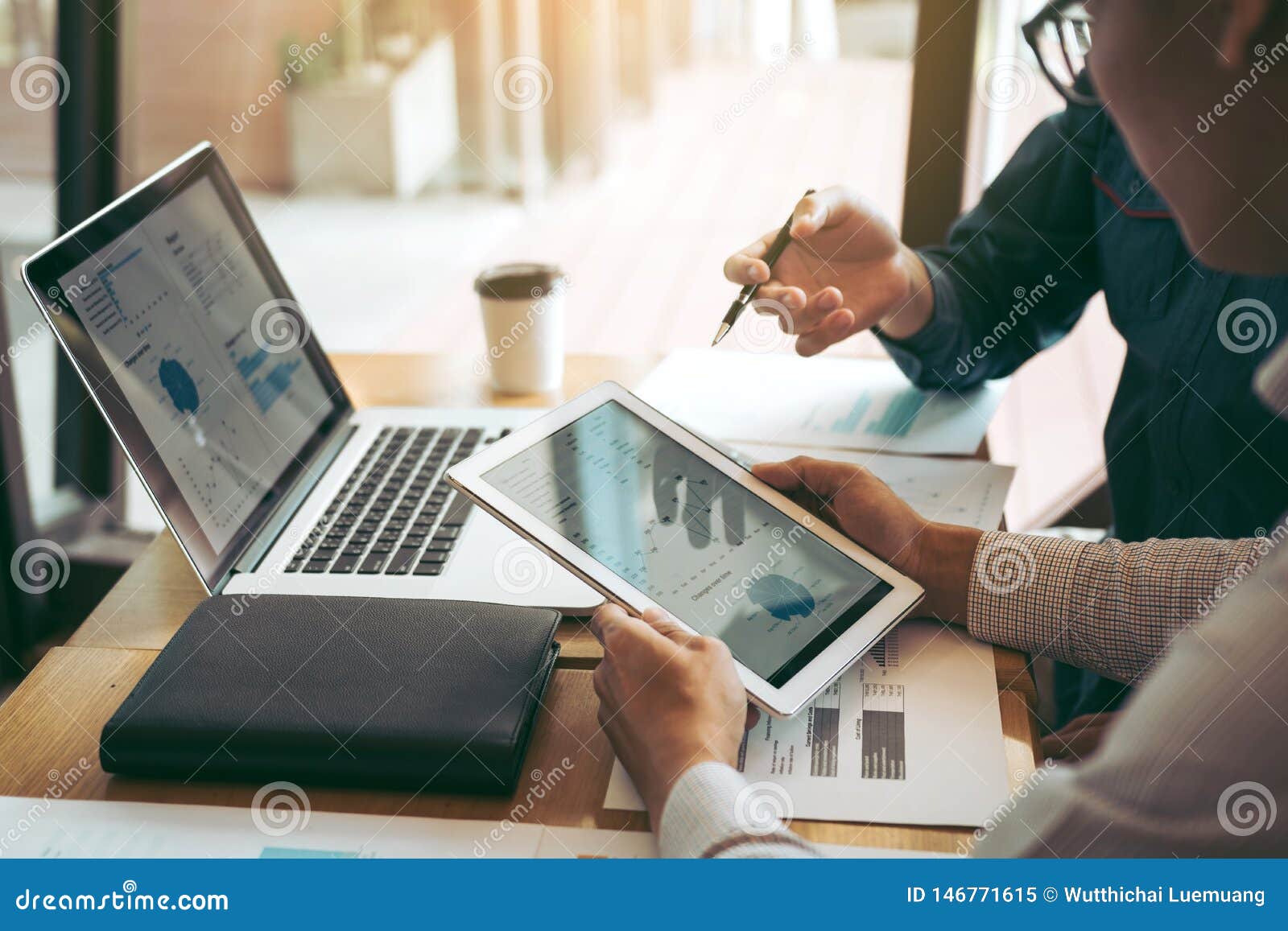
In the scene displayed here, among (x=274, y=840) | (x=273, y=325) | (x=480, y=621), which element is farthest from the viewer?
(x=273, y=325)

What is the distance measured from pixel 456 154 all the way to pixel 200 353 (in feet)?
11.8

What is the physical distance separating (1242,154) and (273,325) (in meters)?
0.89

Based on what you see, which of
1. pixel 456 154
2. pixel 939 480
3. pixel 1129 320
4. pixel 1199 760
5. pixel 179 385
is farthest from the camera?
pixel 456 154

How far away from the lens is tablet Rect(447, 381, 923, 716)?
0.80 meters

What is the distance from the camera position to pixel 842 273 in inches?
49.1

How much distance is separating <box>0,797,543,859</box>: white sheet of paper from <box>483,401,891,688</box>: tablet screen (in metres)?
0.21

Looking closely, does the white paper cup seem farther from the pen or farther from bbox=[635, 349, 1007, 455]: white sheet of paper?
the pen

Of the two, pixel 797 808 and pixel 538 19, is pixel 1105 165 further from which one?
pixel 538 19

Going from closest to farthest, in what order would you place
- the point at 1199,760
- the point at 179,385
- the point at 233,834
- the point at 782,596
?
the point at 1199,760 < the point at 233,834 < the point at 782,596 < the point at 179,385

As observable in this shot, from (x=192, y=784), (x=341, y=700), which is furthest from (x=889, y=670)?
(x=192, y=784)

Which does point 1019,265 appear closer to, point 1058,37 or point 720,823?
point 1058,37

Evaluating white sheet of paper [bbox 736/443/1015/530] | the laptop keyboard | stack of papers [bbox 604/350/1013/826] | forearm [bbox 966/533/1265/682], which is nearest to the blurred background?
stack of papers [bbox 604/350/1013/826]
